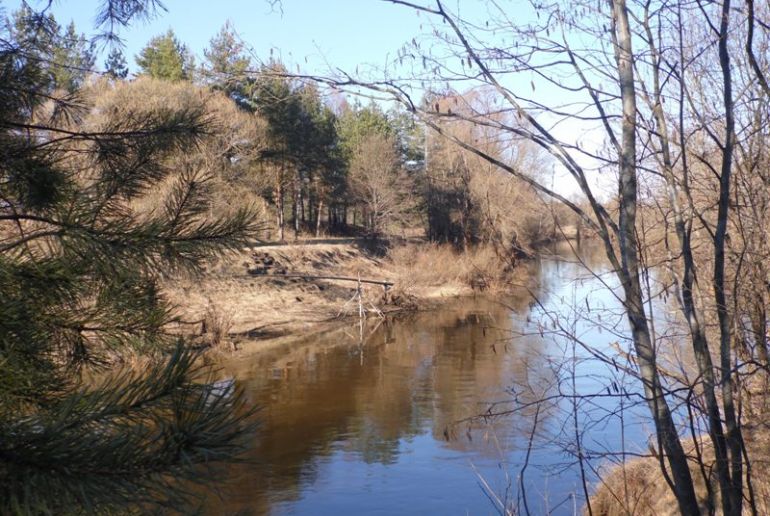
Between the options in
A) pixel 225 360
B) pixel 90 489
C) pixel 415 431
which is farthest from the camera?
pixel 225 360

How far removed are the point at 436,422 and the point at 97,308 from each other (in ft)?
33.2

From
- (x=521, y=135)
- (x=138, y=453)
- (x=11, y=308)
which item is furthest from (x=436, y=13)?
(x=138, y=453)

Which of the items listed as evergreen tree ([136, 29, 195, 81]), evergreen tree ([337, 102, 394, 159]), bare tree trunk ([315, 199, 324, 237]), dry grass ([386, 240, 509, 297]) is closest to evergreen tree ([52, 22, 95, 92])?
dry grass ([386, 240, 509, 297])

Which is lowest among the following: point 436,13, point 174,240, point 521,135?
point 174,240

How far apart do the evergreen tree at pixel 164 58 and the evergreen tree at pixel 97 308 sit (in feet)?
96.8

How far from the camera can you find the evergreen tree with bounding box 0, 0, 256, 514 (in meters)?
1.85

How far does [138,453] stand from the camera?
1.91 m

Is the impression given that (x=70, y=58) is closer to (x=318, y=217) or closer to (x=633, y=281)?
(x=633, y=281)

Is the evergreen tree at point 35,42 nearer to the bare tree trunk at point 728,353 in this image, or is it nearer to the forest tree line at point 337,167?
the bare tree trunk at point 728,353

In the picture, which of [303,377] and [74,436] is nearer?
[74,436]

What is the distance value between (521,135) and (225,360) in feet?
50.8

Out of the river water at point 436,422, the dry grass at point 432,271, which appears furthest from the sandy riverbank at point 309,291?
the river water at point 436,422

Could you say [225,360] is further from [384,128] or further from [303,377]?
[384,128]

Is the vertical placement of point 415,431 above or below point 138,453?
below
